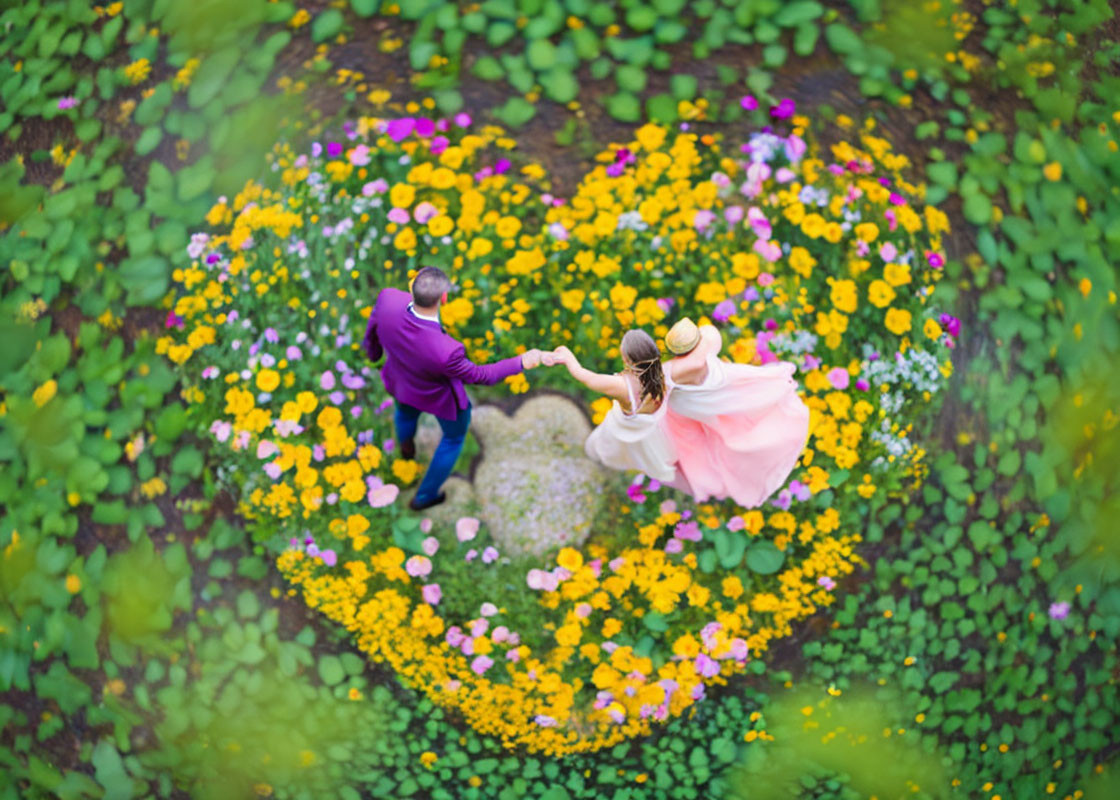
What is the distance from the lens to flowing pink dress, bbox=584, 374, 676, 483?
136 inches

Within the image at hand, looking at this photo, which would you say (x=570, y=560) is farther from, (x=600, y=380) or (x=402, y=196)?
(x=402, y=196)

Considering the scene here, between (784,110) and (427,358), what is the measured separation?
231 centimetres

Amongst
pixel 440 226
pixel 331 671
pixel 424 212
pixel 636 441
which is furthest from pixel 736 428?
pixel 331 671

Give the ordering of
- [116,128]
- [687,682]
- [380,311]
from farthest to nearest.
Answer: [116,128] → [687,682] → [380,311]

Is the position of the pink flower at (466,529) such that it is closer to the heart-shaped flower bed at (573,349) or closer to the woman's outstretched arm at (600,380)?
the heart-shaped flower bed at (573,349)

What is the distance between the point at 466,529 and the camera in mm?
4184

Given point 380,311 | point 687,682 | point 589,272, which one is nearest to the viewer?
point 380,311

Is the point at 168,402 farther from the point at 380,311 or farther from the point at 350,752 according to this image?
the point at 350,752

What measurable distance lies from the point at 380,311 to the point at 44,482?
2082 mm

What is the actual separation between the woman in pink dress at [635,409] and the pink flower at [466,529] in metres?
0.69

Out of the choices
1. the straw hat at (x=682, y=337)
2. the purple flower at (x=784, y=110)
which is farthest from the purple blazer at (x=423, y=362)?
the purple flower at (x=784, y=110)

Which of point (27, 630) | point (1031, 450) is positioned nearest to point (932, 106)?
point (1031, 450)

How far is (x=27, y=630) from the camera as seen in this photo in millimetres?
4223

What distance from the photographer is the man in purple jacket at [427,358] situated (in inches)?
130
